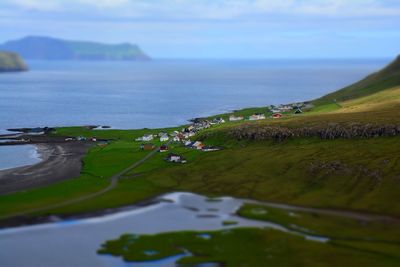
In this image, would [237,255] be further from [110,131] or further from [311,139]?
[110,131]

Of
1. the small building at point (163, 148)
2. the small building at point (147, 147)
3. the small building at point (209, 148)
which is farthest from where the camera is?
the small building at point (147, 147)

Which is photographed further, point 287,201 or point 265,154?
point 265,154

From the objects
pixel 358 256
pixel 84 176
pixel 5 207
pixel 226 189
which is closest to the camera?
pixel 358 256

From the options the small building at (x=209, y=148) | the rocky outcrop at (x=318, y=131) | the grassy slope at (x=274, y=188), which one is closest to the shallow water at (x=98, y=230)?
the grassy slope at (x=274, y=188)

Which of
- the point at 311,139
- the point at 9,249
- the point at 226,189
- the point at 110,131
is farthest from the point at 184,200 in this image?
the point at 110,131

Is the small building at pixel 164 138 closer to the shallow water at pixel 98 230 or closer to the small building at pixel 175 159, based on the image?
the small building at pixel 175 159

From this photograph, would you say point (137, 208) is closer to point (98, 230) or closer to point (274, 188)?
point (98, 230)
